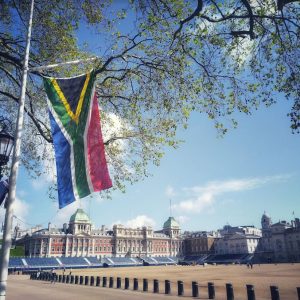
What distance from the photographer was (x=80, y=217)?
403 ft

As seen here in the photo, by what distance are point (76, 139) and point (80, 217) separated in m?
121

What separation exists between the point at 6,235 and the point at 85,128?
2864 millimetres

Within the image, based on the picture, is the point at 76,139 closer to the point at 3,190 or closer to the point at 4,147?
the point at 4,147

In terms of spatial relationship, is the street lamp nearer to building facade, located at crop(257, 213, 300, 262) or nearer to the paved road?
the paved road

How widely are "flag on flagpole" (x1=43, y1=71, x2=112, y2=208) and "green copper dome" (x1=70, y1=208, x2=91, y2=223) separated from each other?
119 m

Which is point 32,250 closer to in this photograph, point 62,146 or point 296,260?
point 296,260

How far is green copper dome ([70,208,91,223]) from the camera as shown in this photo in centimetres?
12172

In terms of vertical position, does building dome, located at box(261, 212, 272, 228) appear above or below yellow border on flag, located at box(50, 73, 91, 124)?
above

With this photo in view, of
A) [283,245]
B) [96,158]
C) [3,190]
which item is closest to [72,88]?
[96,158]

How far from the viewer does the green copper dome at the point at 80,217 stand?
399 feet

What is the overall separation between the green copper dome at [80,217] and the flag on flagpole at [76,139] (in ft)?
391

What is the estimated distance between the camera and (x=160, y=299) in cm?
1653

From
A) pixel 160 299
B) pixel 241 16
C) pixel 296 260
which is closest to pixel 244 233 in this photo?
pixel 296 260

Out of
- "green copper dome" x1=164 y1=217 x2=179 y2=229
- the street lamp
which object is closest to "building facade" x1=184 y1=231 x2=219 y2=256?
"green copper dome" x1=164 y1=217 x2=179 y2=229
